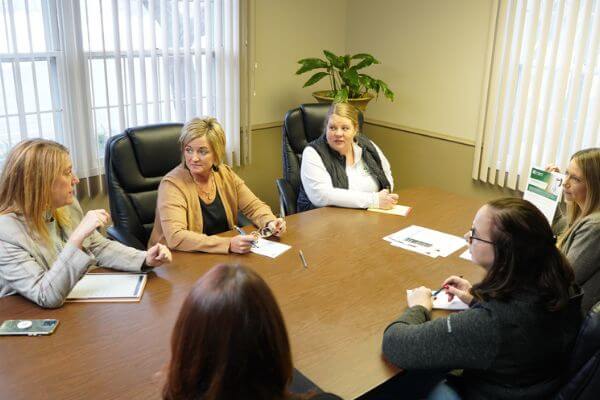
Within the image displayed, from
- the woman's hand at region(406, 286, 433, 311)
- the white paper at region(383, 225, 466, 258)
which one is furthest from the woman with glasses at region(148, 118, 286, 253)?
the woman's hand at region(406, 286, 433, 311)

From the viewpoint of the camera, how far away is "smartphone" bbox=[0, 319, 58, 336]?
1.57 meters

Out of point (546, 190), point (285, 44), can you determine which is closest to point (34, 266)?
point (546, 190)

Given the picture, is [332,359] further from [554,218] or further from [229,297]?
[554,218]

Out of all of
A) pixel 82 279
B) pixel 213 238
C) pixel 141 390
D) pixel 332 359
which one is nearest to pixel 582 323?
pixel 332 359

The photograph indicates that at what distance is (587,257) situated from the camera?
6.22 ft

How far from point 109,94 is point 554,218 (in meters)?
2.51

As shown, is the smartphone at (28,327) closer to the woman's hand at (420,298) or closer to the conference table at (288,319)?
the conference table at (288,319)

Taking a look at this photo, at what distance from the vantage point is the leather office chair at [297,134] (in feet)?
10.9

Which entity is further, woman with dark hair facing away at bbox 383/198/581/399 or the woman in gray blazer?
the woman in gray blazer

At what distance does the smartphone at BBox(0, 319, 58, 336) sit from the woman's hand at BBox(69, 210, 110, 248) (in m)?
0.26

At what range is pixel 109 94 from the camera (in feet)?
10.9

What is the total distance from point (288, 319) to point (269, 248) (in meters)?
0.56

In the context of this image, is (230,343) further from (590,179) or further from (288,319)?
(590,179)

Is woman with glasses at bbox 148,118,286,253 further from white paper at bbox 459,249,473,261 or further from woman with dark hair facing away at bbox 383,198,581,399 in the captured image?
woman with dark hair facing away at bbox 383,198,581,399
